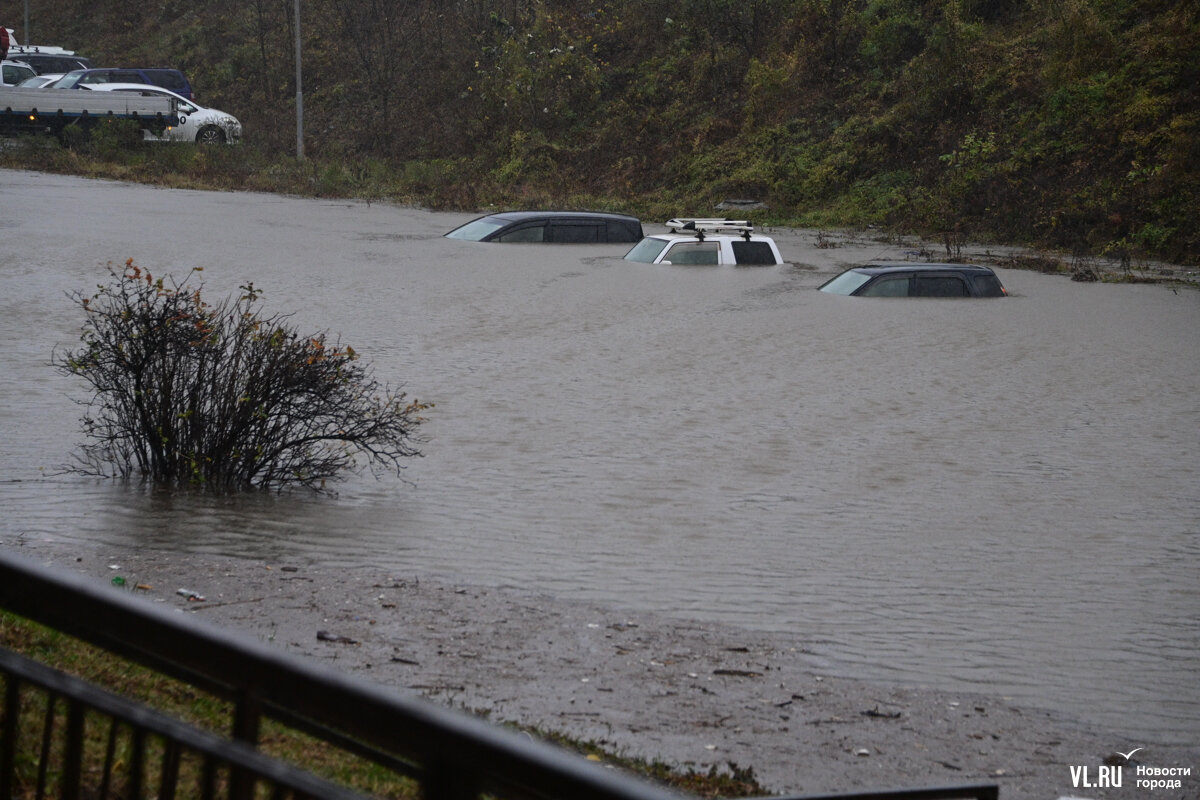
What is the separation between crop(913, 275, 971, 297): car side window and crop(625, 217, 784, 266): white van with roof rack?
3.51m

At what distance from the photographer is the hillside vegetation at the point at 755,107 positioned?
29312 millimetres

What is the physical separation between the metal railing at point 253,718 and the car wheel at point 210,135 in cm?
3993

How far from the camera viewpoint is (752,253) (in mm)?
22922

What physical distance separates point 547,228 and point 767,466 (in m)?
13.6

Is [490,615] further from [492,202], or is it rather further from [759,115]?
[759,115]

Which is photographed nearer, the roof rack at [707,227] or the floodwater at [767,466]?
the floodwater at [767,466]

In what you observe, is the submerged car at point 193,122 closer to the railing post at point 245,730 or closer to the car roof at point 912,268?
the car roof at point 912,268

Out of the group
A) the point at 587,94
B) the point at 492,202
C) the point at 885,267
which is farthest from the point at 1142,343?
the point at 587,94

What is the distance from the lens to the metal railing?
1.51 metres

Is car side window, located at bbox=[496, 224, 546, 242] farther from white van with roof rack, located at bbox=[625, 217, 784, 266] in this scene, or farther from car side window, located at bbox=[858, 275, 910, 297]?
car side window, located at bbox=[858, 275, 910, 297]

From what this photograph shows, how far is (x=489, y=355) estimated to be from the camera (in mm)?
15758

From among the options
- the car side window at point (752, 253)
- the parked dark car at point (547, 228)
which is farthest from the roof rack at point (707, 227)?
the parked dark car at point (547, 228)

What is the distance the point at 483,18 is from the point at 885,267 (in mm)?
29778

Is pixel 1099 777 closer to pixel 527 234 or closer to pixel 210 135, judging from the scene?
pixel 527 234
